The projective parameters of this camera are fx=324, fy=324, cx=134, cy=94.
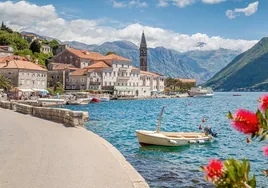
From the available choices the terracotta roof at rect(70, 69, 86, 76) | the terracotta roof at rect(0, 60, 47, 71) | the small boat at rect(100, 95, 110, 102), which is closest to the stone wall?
the terracotta roof at rect(0, 60, 47, 71)

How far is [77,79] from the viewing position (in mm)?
114062

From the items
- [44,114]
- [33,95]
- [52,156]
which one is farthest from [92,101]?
[52,156]

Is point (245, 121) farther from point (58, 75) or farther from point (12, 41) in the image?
point (12, 41)

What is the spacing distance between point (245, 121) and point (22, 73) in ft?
312

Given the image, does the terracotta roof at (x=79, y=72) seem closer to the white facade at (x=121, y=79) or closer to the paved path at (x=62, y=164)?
the white facade at (x=121, y=79)

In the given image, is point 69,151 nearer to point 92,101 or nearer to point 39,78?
point 92,101

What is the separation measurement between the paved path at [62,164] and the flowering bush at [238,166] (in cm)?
511

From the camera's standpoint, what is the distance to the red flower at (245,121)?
3.02 m

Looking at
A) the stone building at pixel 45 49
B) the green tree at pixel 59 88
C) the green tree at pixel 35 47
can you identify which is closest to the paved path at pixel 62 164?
the green tree at pixel 59 88

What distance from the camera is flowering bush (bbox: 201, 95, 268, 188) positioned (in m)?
2.96

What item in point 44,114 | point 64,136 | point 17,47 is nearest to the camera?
point 64,136

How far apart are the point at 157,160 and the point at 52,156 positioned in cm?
781

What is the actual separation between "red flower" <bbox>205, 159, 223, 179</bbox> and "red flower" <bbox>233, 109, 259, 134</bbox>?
0.39m

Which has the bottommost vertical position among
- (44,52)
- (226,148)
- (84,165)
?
(226,148)
